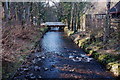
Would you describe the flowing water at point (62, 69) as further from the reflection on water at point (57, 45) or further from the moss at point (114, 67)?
the reflection on water at point (57, 45)

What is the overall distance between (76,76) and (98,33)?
26.7 ft

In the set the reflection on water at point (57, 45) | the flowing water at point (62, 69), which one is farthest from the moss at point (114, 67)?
the reflection on water at point (57, 45)

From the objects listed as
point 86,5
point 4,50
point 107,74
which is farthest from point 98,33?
point 86,5

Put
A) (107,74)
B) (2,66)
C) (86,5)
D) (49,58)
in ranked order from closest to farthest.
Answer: (2,66) → (107,74) → (49,58) → (86,5)

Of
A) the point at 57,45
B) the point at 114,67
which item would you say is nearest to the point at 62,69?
the point at 114,67

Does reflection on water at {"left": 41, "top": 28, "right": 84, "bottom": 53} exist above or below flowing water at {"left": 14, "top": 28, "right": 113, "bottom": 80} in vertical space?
above

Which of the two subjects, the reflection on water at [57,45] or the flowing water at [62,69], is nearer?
the flowing water at [62,69]

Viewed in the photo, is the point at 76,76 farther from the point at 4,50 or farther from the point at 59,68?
the point at 4,50

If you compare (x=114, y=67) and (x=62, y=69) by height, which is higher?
(x=114, y=67)

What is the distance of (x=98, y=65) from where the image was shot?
950 cm

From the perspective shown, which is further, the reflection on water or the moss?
the reflection on water

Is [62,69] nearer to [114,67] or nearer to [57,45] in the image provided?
[114,67]

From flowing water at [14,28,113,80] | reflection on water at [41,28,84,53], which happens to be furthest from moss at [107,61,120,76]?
reflection on water at [41,28,84,53]

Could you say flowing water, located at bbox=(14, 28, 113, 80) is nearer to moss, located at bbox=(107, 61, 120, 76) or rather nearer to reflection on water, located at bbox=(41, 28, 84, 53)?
moss, located at bbox=(107, 61, 120, 76)
